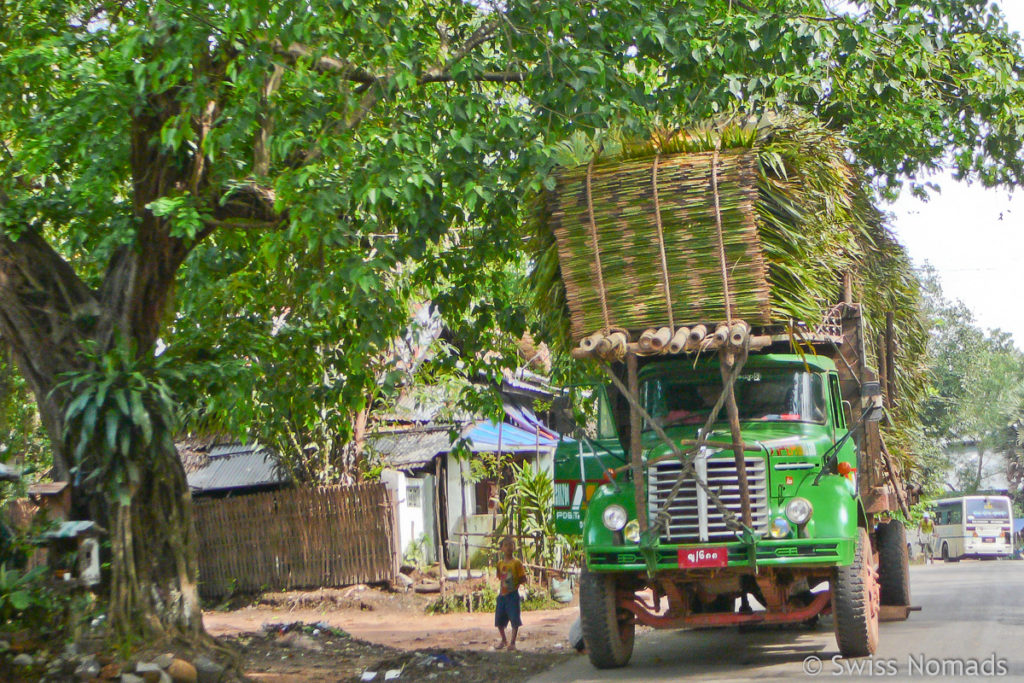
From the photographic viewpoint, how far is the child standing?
11.3 metres

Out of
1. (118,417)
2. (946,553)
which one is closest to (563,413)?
(118,417)

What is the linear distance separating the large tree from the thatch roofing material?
49cm

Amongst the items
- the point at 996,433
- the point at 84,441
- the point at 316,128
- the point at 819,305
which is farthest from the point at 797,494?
the point at 996,433

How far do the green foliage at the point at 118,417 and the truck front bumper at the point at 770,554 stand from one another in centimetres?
406

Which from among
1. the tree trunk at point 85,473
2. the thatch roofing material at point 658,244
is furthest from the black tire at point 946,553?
the tree trunk at point 85,473

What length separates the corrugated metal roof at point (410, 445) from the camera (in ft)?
62.6

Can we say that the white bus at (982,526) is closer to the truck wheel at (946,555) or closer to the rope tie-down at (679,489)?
the truck wheel at (946,555)

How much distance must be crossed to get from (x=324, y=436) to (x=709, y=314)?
35.2 feet

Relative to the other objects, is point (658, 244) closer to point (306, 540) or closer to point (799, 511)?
point (799, 511)

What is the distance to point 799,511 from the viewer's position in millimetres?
8602

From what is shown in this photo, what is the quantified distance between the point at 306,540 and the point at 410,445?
3094 mm

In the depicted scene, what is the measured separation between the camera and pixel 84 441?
880 centimetres

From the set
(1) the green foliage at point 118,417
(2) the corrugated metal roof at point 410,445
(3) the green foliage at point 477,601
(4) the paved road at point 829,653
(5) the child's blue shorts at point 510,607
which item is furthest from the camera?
(2) the corrugated metal roof at point 410,445

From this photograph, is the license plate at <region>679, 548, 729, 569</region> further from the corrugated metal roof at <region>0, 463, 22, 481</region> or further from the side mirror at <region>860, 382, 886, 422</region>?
the corrugated metal roof at <region>0, 463, 22, 481</region>
